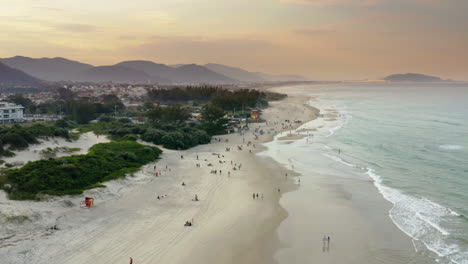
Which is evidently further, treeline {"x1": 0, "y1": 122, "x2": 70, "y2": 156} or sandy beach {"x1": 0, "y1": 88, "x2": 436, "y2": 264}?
treeline {"x1": 0, "y1": 122, "x2": 70, "y2": 156}

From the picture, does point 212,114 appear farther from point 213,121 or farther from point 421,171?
point 421,171

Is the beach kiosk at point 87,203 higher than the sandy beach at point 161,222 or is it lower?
higher

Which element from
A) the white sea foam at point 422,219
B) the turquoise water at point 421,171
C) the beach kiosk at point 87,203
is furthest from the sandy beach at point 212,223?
the turquoise water at point 421,171

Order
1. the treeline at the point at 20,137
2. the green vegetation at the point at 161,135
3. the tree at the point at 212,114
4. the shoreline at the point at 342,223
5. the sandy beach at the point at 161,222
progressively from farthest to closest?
the tree at the point at 212,114, the green vegetation at the point at 161,135, the treeline at the point at 20,137, the shoreline at the point at 342,223, the sandy beach at the point at 161,222

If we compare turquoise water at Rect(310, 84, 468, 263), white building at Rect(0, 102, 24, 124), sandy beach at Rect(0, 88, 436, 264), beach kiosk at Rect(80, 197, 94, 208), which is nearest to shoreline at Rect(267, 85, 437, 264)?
sandy beach at Rect(0, 88, 436, 264)

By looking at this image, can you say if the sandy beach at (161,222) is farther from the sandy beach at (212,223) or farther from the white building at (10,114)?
the white building at (10,114)

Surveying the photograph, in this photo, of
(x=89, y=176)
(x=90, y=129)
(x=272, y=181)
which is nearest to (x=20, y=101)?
(x=90, y=129)

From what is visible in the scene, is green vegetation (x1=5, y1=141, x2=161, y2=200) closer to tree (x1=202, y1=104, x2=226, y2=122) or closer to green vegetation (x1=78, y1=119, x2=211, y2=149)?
green vegetation (x1=78, y1=119, x2=211, y2=149)

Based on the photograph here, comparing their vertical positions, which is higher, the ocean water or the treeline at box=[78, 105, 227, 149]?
the treeline at box=[78, 105, 227, 149]

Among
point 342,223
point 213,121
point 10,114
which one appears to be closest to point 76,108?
point 10,114
